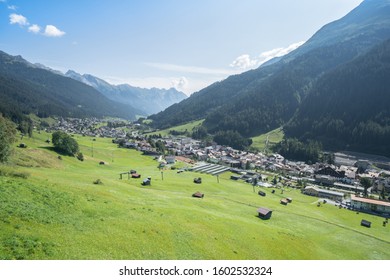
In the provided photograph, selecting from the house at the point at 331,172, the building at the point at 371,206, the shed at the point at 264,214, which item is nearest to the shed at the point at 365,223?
the building at the point at 371,206

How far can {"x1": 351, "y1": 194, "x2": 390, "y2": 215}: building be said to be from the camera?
314 ft

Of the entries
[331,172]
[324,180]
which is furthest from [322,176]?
[331,172]

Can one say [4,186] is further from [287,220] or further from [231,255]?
[287,220]

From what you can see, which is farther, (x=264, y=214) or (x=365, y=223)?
(x=365, y=223)

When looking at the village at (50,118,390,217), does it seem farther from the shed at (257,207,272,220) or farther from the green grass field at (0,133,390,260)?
the shed at (257,207,272,220)

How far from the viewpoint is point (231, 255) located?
3588cm

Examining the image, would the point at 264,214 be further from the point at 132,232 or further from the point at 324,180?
the point at 324,180

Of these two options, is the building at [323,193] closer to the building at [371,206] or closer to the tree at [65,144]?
the building at [371,206]

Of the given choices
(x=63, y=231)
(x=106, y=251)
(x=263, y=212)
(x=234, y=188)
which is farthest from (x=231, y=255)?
(x=234, y=188)

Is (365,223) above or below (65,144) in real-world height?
below

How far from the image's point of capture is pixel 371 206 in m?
97.1

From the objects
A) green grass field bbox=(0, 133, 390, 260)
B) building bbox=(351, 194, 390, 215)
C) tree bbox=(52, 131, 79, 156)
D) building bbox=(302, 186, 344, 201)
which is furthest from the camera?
tree bbox=(52, 131, 79, 156)

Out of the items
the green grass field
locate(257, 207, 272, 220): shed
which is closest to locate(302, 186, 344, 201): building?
the green grass field

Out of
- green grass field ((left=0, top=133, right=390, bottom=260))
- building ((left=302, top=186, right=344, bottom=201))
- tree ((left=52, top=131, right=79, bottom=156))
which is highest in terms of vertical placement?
tree ((left=52, top=131, right=79, bottom=156))
